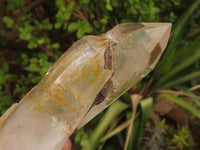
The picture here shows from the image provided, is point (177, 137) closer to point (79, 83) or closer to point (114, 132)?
point (114, 132)

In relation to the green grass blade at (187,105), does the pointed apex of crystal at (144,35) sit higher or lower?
higher

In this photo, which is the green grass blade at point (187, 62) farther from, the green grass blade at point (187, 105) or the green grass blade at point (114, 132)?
the green grass blade at point (114, 132)

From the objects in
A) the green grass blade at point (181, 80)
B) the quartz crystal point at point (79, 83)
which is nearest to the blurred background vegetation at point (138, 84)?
the green grass blade at point (181, 80)

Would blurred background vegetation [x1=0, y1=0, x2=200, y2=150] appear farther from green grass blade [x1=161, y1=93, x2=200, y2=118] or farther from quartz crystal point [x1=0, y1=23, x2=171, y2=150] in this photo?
quartz crystal point [x1=0, y1=23, x2=171, y2=150]

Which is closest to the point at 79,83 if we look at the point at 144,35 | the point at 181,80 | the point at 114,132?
the point at 144,35

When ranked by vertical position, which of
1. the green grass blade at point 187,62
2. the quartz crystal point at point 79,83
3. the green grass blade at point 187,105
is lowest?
the green grass blade at point 187,105

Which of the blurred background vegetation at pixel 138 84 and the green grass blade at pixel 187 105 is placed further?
the green grass blade at pixel 187 105

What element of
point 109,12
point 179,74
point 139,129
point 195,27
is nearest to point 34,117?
point 109,12
